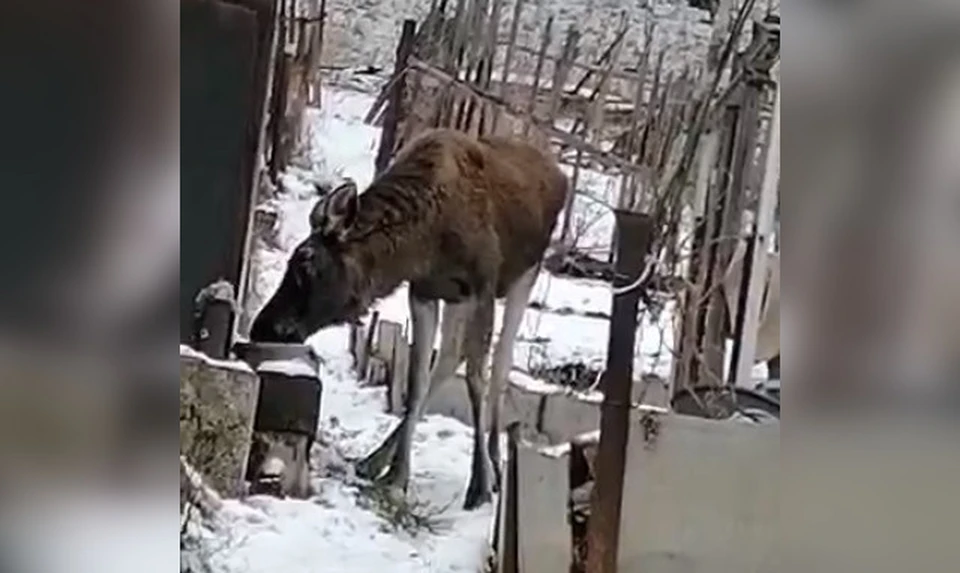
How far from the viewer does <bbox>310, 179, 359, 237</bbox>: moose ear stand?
5.15ft

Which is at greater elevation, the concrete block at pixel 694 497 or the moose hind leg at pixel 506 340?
the moose hind leg at pixel 506 340

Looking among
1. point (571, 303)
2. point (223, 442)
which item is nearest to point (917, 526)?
point (571, 303)

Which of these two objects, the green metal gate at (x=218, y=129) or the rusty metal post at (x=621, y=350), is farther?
the rusty metal post at (x=621, y=350)

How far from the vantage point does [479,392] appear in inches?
62.8

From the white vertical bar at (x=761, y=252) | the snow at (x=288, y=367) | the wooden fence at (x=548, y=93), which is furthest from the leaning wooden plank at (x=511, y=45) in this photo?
the snow at (x=288, y=367)

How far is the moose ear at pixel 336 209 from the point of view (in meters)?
1.57

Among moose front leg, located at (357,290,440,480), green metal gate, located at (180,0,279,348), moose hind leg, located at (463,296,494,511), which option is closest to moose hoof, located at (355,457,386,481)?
moose front leg, located at (357,290,440,480)

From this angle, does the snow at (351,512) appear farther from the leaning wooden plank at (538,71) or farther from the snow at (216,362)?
the leaning wooden plank at (538,71)

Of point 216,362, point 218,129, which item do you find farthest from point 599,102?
point 216,362

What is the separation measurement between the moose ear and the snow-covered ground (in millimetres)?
12

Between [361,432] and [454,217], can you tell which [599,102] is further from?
[361,432]

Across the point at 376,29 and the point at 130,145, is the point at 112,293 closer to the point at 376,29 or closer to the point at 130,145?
the point at 130,145

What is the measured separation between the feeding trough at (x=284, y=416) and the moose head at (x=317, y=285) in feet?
0.08

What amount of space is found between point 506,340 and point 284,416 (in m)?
0.32
